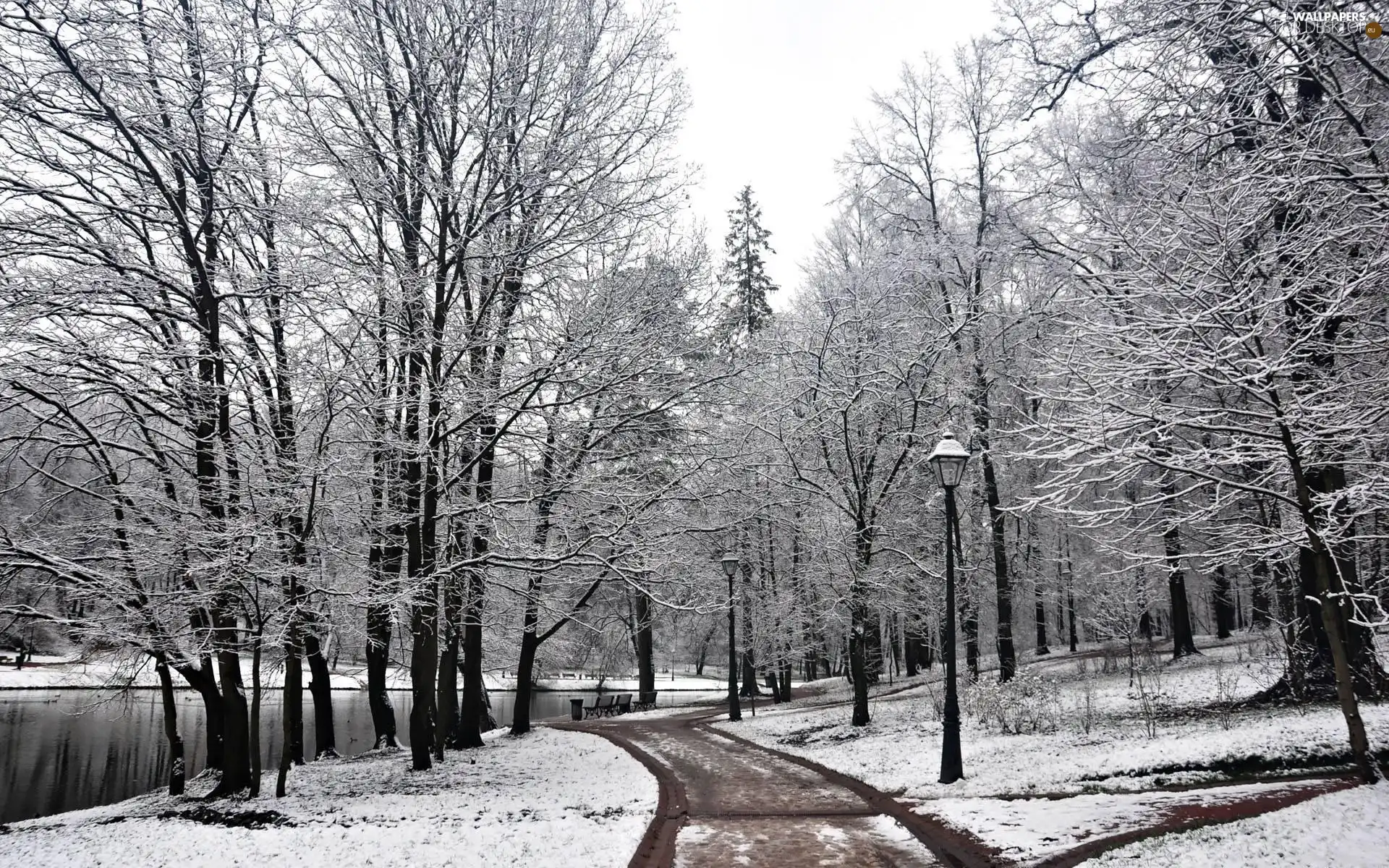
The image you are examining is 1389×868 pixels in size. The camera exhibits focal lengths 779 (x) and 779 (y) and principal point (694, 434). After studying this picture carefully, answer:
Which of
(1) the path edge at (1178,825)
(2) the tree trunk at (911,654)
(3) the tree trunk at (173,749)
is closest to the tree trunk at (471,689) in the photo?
(3) the tree trunk at (173,749)

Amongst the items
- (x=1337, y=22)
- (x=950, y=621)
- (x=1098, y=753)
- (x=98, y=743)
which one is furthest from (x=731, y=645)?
(x=98, y=743)

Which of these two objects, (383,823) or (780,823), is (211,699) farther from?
(780,823)

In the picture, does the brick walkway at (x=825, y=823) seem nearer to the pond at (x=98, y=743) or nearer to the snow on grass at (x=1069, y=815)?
the snow on grass at (x=1069, y=815)

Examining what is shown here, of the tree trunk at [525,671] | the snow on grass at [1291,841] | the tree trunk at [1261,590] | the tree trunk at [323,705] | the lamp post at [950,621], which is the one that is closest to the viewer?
the snow on grass at [1291,841]

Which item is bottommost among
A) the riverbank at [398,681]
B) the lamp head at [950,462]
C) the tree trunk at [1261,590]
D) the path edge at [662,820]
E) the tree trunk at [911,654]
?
the riverbank at [398,681]

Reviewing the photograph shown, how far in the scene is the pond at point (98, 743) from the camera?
1665 cm

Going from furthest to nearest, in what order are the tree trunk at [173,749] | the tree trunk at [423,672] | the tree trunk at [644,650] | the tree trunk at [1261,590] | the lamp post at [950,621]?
the tree trunk at [644,650] < the tree trunk at [1261,590] < the tree trunk at [173,749] < the tree trunk at [423,672] < the lamp post at [950,621]

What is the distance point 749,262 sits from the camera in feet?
115

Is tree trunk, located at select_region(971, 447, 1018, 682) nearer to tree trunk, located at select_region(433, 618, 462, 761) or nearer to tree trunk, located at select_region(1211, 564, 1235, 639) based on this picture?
tree trunk, located at select_region(1211, 564, 1235, 639)

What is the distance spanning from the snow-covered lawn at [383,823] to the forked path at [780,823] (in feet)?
1.59

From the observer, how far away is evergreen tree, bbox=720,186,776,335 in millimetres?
33938

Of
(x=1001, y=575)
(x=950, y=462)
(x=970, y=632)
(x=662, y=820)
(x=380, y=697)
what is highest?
(x=950, y=462)

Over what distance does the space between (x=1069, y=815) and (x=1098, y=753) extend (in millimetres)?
2900

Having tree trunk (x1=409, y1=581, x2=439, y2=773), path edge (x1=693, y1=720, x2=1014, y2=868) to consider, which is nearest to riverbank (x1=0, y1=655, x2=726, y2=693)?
tree trunk (x1=409, y1=581, x2=439, y2=773)
